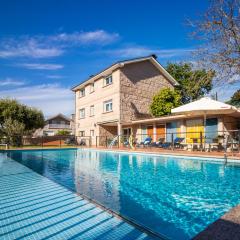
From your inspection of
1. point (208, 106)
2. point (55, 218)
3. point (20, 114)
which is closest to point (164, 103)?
point (208, 106)

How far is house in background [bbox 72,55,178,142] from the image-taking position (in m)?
23.5

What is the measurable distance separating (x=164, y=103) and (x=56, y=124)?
38.8m

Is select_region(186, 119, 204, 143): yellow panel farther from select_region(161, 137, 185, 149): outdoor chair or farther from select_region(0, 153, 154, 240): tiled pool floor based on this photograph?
select_region(0, 153, 154, 240): tiled pool floor

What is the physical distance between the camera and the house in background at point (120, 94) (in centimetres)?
2351

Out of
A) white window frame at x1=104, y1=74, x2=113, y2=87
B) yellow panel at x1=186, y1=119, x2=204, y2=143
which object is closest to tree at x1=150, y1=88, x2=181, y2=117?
yellow panel at x1=186, y1=119, x2=204, y2=143

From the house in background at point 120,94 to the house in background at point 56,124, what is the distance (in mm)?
27096

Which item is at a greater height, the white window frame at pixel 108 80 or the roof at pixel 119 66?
the roof at pixel 119 66

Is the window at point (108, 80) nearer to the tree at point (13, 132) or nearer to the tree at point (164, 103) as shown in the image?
the tree at point (164, 103)

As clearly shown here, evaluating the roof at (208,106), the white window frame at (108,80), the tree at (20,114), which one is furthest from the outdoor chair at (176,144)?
the tree at (20,114)

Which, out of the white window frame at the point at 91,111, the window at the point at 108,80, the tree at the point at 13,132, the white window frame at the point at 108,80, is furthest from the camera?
the white window frame at the point at 91,111

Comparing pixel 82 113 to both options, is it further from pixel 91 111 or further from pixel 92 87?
pixel 92 87

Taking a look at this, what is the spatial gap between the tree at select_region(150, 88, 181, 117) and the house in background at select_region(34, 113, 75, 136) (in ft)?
111

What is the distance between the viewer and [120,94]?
23188 millimetres

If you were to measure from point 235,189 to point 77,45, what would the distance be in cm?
1820
